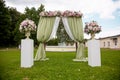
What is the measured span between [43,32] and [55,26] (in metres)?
0.62

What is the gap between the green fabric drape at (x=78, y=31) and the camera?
885 cm

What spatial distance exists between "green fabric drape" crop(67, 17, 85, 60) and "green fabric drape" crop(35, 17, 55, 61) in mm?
791

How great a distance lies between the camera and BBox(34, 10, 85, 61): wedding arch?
8883 mm

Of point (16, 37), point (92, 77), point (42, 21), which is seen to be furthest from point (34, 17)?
point (92, 77)

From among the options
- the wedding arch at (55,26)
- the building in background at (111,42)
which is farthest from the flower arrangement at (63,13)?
the building in background at (111,42)

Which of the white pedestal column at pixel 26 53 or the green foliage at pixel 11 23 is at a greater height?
the green foliage at pixel 11 23

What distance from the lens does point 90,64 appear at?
710 cm

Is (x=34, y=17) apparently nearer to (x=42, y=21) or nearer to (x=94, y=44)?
(x=42, y=21)

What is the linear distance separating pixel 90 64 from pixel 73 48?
1079cm

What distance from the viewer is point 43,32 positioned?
29.3 ft

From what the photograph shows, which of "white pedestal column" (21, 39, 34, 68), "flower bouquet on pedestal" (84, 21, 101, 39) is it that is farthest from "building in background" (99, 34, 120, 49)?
"white pedestal column" (21, 39, 34, 68)

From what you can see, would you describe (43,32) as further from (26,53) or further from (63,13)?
(26,53)

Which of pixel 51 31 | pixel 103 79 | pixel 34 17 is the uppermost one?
pixel 34 17

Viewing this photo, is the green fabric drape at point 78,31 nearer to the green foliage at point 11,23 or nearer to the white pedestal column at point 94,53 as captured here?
the white pedestal column at point 94,53
